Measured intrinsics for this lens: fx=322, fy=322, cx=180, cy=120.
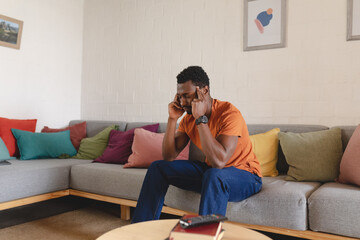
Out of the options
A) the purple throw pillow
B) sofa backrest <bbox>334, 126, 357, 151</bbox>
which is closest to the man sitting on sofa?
sofa backrest <bbox>334, 126, 357, 151</bbox>

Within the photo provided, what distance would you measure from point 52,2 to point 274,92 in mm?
2781

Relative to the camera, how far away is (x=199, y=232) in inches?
40.4

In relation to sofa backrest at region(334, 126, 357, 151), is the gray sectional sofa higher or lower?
lower

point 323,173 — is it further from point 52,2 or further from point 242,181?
point 52,2

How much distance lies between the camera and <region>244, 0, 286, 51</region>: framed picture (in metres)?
2.75

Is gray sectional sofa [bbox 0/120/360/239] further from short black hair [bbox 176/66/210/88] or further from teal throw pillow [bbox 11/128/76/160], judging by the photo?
short black hair [bbox 176/66/210/88]

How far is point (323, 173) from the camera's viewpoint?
2117 mm

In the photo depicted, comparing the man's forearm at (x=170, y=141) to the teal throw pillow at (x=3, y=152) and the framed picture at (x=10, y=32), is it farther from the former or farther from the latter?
the framed picture at (x=10, y=32)

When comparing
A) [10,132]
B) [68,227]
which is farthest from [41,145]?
[68,227]

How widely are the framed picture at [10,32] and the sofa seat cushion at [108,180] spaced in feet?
5.23

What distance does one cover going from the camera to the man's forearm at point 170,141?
6.80ft

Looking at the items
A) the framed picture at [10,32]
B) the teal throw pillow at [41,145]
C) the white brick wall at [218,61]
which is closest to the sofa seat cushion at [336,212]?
the white brick wall at [218,61]

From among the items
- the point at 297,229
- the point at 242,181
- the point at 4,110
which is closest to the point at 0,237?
the point at 4,110

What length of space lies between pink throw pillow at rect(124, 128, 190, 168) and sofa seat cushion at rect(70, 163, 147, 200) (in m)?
0.08
